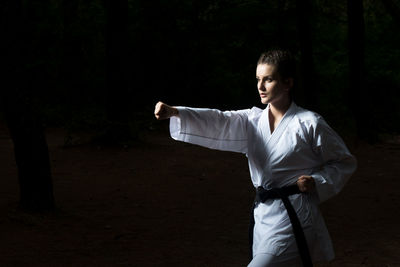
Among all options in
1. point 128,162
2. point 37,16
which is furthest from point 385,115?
point 37,16

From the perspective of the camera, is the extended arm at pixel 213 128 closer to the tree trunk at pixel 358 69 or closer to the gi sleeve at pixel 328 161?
the gi sleeve at pixel 328 161

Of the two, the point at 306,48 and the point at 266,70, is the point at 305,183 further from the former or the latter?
the point at 306,48

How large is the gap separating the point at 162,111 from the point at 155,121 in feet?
47.9

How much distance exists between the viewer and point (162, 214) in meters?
7.95

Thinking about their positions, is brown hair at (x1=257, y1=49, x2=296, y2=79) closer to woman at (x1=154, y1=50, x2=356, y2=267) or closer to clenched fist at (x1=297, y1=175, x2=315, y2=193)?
woman at (x1=154, y1=50, x2=356, y2=267)

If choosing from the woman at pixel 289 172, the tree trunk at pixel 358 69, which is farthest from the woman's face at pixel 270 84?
the tree trunk at pixel 358 69

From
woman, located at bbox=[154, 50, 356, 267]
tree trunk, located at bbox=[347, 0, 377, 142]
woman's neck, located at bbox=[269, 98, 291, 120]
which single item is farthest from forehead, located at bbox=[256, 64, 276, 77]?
tree trunk, located at bbox=[347, 0, 377, 142]

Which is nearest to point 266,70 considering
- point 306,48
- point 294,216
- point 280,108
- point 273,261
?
point 280,108

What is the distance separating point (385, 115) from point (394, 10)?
8683 millimetres

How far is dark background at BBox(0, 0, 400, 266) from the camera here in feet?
22.1

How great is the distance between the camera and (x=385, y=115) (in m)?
19.1

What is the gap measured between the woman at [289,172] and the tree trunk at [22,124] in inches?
177

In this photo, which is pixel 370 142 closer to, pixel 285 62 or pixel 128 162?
pixel 128 162

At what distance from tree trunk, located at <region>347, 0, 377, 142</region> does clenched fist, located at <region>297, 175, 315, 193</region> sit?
13065 millimetres
